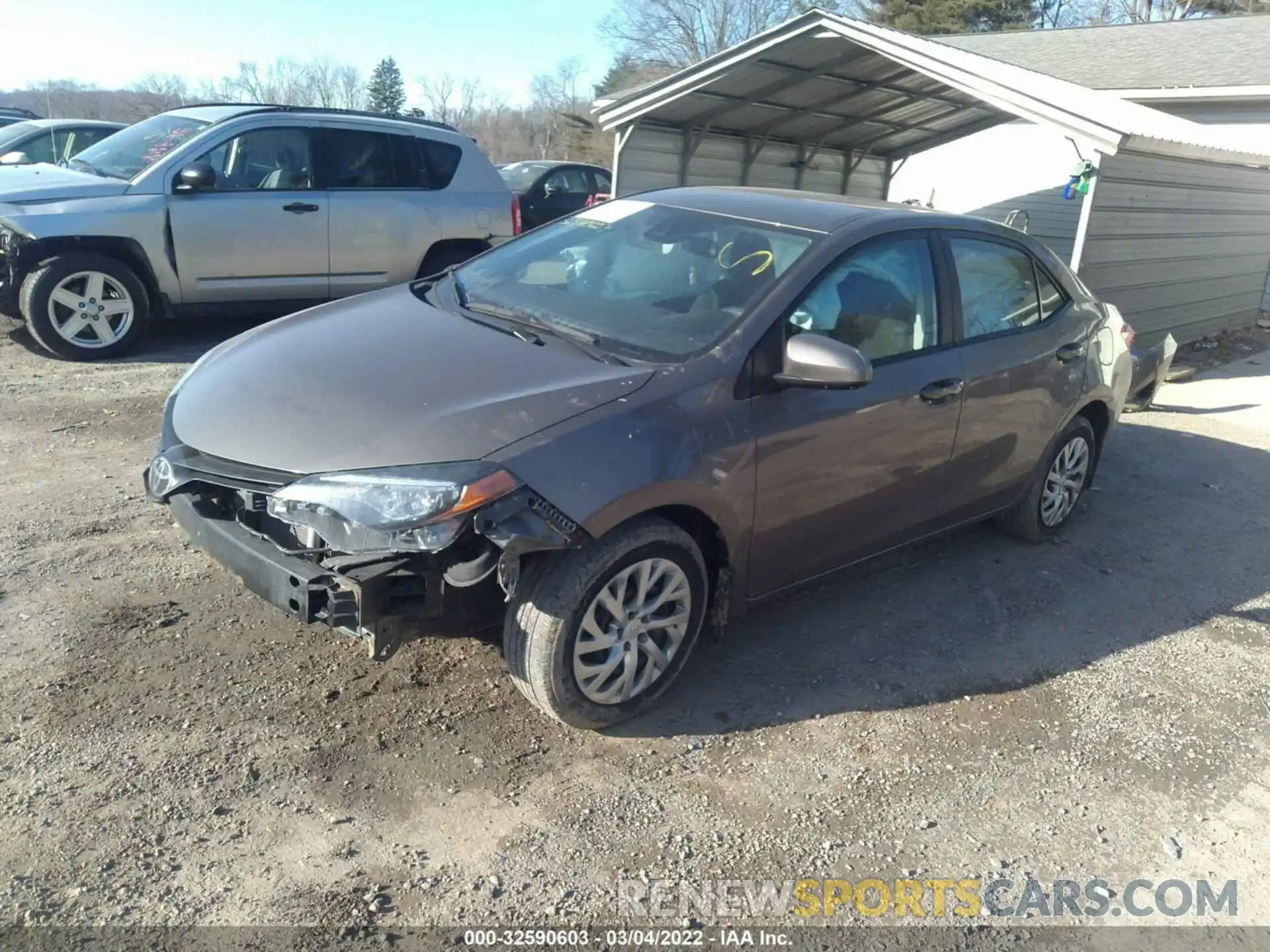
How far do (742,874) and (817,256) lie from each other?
2.22 metres

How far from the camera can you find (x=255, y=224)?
776 centimetres

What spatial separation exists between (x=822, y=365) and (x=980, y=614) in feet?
6.04

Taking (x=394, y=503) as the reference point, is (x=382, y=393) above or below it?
above

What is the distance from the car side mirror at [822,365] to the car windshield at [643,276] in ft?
0.82

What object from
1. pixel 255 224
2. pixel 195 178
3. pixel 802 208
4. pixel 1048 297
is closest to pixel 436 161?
pixel 255 224

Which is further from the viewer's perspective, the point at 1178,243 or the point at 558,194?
the point at 558,194

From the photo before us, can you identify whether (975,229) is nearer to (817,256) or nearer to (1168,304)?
(817,256)

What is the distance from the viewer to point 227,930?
2461 mm

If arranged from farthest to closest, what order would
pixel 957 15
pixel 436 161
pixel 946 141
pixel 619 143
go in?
pixel 957 15 → pixel 946 141 → pixel 619 143 → pixel 436 161

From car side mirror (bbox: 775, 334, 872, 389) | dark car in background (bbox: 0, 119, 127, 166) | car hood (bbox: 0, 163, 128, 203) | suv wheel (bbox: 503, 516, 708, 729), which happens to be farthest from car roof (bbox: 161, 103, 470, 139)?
suv wheel (bbox: 503, 516, 708, 729)

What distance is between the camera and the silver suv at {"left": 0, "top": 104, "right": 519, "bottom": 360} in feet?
23.5

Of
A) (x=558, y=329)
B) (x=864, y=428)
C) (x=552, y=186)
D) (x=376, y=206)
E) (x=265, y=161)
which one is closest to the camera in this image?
(x=558, y=329)

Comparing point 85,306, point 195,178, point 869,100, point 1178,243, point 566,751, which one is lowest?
point 566,751

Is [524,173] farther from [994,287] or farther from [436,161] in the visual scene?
[994,287]
